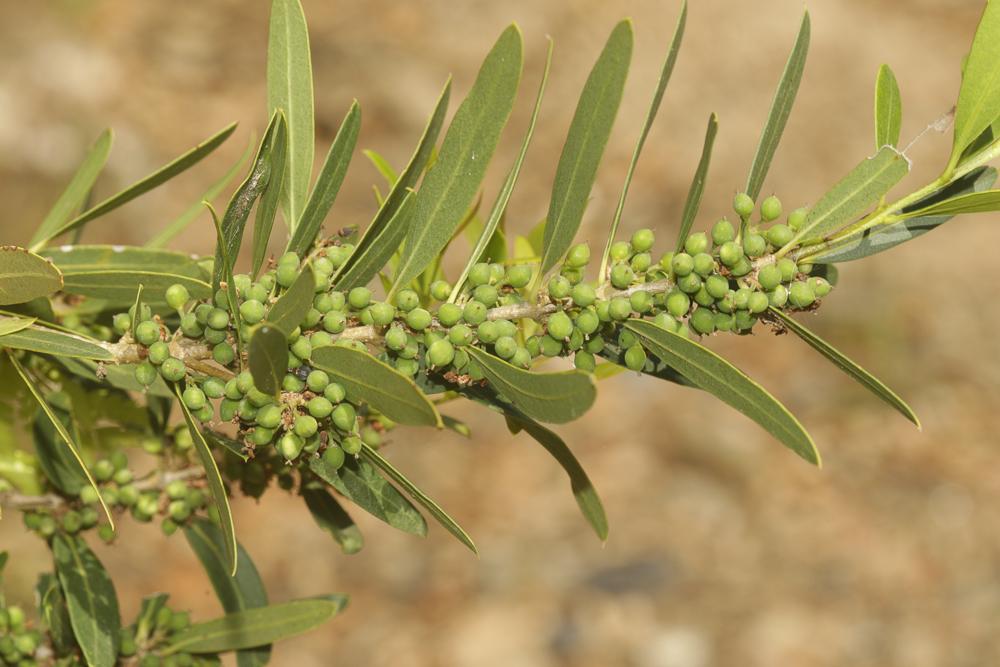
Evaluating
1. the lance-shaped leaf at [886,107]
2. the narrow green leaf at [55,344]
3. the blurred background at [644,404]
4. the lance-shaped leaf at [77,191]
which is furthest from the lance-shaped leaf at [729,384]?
the blurred background at [644,404]

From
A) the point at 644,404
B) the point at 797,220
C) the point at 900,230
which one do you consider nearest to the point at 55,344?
the point at 797,220

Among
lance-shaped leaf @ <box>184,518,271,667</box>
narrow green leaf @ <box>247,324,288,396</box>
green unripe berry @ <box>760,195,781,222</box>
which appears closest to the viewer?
narrow green leaf @ <box>247,324,288,396</box>

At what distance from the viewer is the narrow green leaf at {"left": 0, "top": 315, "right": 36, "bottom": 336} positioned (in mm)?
1026

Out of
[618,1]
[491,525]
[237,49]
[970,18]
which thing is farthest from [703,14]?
[491,525]

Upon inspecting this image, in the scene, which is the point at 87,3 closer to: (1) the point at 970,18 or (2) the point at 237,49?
(2) the point at 237,49

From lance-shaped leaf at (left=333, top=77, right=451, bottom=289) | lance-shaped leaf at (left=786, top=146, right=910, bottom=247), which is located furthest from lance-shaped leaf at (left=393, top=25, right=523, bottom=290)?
lance-shaped leaf at (left=786, top=146, right=910, bottom=247)

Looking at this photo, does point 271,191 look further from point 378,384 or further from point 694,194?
point 694,194

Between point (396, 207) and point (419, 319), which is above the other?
point (396, 207)

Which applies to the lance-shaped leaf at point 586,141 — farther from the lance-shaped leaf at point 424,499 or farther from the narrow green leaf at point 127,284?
the narrow green leaf at point 127,284

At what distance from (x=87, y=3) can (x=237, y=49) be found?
1049 mm

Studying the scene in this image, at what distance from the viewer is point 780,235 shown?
1059mm

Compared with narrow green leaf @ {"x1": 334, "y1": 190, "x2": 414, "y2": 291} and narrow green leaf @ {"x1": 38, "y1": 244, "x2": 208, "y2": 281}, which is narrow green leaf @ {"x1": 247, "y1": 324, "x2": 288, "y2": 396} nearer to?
narrow green leaf @ {"x1": 334, "y1": 190, "x2": 414, "y2": 291}

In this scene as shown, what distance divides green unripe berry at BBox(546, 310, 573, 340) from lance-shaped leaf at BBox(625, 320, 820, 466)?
83mm

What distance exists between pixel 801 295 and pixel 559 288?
0.26 meters
